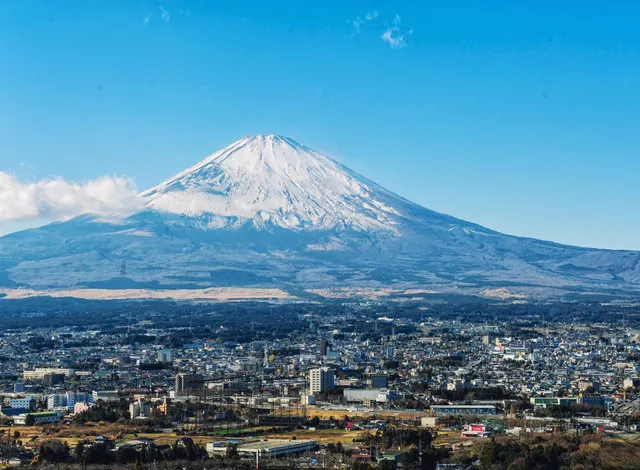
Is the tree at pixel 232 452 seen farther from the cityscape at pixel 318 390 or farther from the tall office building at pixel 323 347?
the tall office building at pixel 323 347

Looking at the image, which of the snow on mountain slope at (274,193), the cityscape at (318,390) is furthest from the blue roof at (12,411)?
the snow on mountain slope at (274,193)

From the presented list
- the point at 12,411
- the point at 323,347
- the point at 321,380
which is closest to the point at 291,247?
the point at 323,347

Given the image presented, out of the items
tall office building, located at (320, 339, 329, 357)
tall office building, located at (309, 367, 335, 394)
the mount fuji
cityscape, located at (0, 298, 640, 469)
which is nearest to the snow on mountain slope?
the mount fuji

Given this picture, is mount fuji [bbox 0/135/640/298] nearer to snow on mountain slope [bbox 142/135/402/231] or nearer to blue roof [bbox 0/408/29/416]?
snow on mountain slope [bbox 142/135/402/231]

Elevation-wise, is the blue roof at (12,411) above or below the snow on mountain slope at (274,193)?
below

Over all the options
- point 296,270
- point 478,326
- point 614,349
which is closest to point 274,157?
point 296,270

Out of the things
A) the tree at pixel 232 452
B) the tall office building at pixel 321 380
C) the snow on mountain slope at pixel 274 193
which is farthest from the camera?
the snow on mountain slope at pixel 274 193
